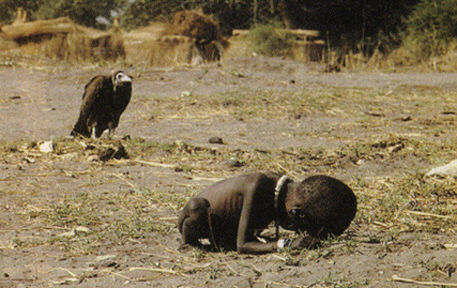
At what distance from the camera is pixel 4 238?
14.1 ft

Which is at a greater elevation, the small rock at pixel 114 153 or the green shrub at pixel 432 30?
the green shrub at pixel 432 30

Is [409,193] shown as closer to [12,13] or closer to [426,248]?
[426,248]

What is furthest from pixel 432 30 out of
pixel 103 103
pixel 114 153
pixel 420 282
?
pixel 420 282

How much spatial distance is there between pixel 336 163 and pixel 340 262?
3.22 metres

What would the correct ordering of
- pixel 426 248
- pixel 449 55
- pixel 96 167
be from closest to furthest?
pixel 426 248, pixel 96 167, pixel 449 55

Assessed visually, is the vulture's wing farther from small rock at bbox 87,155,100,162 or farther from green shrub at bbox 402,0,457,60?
green shrub at bbox 402,0,457,60

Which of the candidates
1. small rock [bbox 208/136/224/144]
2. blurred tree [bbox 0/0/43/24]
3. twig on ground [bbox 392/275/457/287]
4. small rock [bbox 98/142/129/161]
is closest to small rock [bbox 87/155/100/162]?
small rock [bbox 98/142/129/161]

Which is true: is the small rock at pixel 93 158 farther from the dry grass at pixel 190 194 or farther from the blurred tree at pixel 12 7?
the blurred tree at pixel 12 7

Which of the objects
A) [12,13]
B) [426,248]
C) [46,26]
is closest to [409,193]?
[426,248]

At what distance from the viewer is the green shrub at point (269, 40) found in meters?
20.9

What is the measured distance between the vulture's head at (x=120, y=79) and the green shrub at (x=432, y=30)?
42.3ft

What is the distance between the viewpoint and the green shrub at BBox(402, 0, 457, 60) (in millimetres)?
18953

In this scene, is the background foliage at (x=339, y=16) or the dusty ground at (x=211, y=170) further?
the background foliage at (x=339, y=16)

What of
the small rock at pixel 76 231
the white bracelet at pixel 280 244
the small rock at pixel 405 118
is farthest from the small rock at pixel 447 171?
the small rock at pixel 405 118
